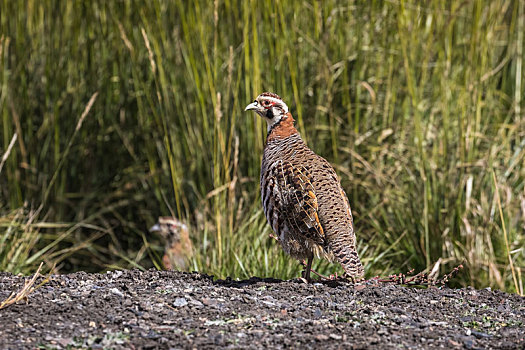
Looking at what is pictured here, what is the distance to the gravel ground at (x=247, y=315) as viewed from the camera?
3.16m

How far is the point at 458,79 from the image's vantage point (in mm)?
6809

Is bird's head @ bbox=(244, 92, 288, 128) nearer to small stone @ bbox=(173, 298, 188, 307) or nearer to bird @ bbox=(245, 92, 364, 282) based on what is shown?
bird @ bbox=(245, 92, 364, 282)

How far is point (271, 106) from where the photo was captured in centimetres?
480

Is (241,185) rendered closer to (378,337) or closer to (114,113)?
(114,113)

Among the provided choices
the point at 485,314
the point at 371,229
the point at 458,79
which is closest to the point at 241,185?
the point at 371,229

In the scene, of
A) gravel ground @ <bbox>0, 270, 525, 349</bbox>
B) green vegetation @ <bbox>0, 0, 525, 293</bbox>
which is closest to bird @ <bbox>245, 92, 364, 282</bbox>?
gravel ground @ <bbox>0, 270, 525, 349</bbox>

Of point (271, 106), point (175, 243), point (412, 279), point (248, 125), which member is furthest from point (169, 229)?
point (412, 279)

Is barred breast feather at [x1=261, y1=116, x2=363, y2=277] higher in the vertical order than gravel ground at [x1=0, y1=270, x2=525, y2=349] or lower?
higher

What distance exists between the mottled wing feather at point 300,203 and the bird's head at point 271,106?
20.9 inches

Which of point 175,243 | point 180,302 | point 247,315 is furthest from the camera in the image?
point 175,243

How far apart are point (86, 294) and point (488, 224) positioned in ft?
10.3

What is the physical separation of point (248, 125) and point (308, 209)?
2.16 meters

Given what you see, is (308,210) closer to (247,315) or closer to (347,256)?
(347,256)

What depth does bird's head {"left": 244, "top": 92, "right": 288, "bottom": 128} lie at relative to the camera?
189 inches
